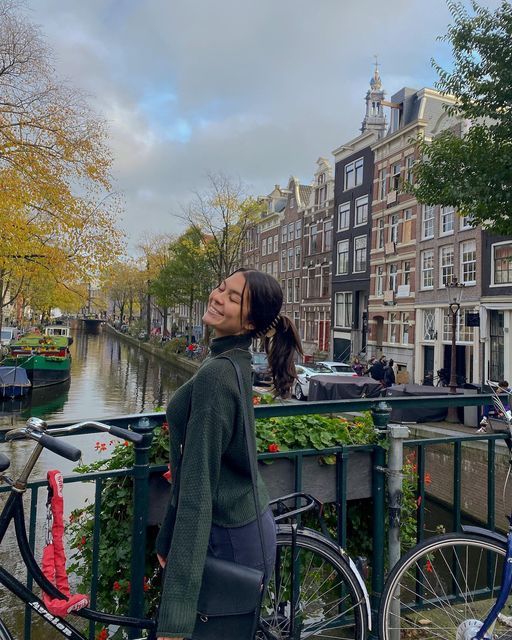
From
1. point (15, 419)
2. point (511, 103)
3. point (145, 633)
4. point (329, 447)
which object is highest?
point (511, 103)

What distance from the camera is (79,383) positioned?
2716 centimetres

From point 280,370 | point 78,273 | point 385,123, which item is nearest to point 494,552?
point 280,370

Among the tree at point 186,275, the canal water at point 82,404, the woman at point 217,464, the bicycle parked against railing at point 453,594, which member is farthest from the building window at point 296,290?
the woman at point 217,464

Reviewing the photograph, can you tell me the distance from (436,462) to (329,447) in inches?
388

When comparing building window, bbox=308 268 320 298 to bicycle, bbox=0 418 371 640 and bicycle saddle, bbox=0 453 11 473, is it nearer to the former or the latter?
bicycle, bbox=0 418 371 640

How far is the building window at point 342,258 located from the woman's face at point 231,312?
1218 inches

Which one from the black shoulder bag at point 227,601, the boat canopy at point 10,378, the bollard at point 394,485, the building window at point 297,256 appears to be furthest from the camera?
the building window at point 297,256

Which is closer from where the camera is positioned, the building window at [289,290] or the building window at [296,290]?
the building window at [296,290]

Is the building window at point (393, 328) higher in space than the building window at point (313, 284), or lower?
lower

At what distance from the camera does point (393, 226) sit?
27625mm

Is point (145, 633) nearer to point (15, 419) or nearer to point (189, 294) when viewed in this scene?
point (15, 419)

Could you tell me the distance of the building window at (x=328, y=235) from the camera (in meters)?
34.7

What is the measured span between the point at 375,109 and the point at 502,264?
1741cm

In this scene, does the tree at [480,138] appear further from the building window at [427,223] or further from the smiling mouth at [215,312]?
the building window at [427,223]
